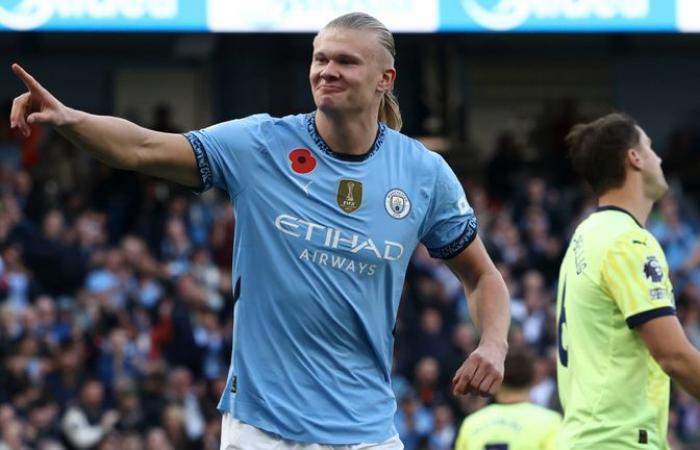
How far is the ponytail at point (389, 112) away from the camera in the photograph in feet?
17.6

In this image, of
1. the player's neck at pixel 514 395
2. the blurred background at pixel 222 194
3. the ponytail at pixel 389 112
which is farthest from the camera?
the blurred background at pixel 222 194

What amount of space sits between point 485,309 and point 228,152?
1003 millimetres

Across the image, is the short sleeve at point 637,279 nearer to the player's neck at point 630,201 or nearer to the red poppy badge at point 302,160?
the player's neck at point 630,201

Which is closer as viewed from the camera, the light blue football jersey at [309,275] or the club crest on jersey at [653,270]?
the light blue football jersey at [309,275]

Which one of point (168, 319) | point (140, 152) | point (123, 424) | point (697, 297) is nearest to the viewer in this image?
point (140, 152)

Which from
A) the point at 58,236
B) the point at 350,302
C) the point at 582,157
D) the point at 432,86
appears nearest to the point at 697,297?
the point at 432,86

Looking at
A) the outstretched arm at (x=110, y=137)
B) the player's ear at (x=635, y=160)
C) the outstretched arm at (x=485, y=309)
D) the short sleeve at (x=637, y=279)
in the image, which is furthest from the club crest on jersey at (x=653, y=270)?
the outstretched arm at (x=110, y=137)

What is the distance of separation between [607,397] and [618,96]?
15461 millimetres

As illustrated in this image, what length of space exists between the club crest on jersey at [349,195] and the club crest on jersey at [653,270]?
46.5 inches

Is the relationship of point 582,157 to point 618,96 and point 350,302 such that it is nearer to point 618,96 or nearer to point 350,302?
point 350,302

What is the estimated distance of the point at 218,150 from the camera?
15.9ft

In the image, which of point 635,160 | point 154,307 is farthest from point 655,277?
point 154,307

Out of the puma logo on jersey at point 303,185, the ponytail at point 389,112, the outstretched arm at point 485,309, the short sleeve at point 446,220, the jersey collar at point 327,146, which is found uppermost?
the ponytail at point 389,112

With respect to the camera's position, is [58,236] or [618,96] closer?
[58,236]
